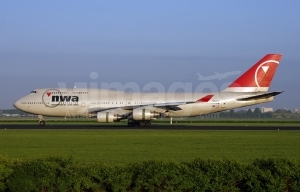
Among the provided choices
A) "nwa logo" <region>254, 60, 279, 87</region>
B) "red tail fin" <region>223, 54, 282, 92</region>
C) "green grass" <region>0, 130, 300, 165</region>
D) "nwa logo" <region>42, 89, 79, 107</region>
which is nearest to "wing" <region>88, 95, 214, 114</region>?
"nwa logo" <region>42, 89, 79, 107</region>

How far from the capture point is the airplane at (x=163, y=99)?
56.8 metres

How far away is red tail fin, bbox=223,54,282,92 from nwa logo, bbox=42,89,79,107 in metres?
18.3

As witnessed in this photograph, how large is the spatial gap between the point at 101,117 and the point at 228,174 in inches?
1543

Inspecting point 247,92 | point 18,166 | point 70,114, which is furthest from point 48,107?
point 18,166

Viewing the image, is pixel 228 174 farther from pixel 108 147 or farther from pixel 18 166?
pixel 108 147

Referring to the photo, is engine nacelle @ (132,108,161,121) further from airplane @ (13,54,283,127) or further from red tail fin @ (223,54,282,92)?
red tail fin @ (223,54,282,92)

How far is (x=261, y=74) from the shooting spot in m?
57.2

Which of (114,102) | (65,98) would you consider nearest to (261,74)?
(114,102)

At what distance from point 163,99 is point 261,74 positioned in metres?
10.8

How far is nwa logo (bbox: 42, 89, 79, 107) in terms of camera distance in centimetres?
5748

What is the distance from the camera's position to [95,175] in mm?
14430

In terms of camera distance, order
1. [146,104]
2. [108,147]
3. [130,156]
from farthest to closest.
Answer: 1. [146,104]
2. [108,147]
3. [130,156]

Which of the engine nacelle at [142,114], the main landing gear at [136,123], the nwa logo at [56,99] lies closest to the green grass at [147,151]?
the engine nacelle at [142,114]

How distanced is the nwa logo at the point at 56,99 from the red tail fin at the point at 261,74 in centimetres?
1831
